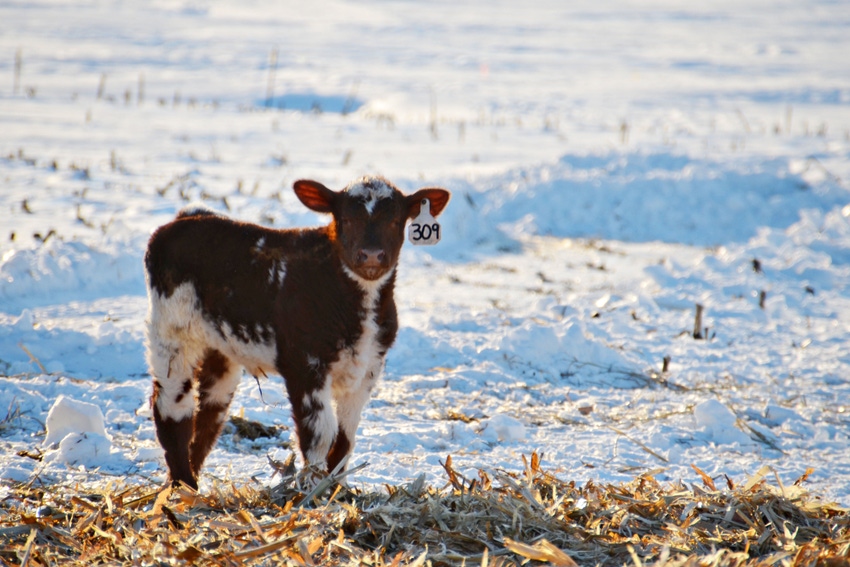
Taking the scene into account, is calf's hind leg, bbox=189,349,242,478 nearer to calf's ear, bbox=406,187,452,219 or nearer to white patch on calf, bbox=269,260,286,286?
white patch on calf, bbox=269,260,286,286

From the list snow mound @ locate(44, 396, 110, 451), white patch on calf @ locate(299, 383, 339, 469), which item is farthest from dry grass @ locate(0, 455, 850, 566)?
snow mound @ locate(44, 396, 110, 451)

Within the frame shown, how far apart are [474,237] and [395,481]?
7.95m

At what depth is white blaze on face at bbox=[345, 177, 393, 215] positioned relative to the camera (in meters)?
5.09

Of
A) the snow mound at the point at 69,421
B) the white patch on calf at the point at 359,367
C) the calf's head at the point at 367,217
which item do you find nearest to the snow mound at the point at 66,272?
the snow mound at the point at 69,421

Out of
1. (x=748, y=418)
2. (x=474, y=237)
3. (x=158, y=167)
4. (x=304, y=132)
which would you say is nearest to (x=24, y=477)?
(x=748, y=418)

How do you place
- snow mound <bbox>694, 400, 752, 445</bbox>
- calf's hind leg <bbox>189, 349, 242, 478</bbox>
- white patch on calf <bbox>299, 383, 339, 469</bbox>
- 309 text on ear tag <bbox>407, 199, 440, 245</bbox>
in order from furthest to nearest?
snow mound <bbox>694, 400, 752, 445</bbox> → calf's hind leg <bbox>189, 349, 242, 478</bbox> → 309 text on ear tag <bbox>407, 199, 440, 245</bbox> → white patch on calf <bbox>299, 383, 339, 469</bbox>

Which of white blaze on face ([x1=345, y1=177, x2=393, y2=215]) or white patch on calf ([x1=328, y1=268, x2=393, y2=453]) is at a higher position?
white blaze on face ([x1=345, y1=177, x2=393, y2=215])

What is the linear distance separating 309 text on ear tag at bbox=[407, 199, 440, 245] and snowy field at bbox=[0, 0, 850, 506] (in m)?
1.48

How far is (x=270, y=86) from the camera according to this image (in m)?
25.6

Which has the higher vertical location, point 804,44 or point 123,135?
point 804,44

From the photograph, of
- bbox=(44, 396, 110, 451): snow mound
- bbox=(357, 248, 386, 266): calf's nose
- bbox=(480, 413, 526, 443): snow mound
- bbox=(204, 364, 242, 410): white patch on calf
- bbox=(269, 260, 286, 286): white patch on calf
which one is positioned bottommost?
bbox=(480, 413, 526, 443): snow mound

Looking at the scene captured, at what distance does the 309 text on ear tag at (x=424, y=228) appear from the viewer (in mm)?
5285

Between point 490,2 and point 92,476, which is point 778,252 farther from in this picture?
point 490,2

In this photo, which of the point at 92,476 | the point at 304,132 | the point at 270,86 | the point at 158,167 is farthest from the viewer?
the point at 270,86
